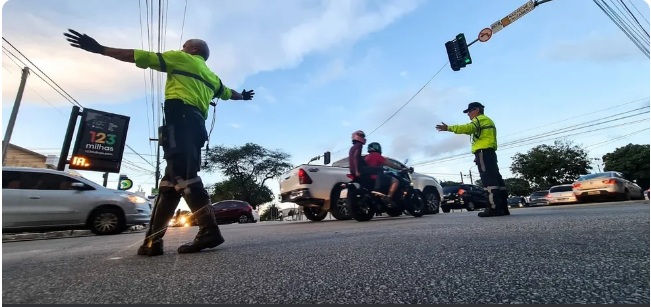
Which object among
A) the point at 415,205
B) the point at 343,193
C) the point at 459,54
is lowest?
the point at 415,205

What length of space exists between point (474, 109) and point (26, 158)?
43.0 metres

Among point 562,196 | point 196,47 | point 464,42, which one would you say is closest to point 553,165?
point 562,196

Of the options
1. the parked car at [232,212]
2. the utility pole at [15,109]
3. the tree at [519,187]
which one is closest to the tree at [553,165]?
the tree at [519,187]

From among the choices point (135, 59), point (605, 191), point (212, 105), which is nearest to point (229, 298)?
point (135, 59)

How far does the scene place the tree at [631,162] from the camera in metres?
46.5

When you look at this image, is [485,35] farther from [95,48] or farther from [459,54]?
[95,48]

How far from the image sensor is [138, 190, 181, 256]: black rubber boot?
2.68 meters

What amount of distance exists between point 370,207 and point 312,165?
5.87 ft

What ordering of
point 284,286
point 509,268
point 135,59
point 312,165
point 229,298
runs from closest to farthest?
point 229,298 → point 284,286 → point 509,268 → point 135,59 → point 312,165

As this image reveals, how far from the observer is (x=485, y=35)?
10.7 meters

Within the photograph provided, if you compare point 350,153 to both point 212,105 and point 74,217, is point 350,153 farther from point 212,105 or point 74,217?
point 74,217

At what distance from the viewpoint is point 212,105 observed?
11.9 ft

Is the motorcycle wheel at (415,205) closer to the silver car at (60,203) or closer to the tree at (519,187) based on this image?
the silver car at (60,203)

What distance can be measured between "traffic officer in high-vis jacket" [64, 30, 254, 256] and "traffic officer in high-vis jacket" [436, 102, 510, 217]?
4.04m
